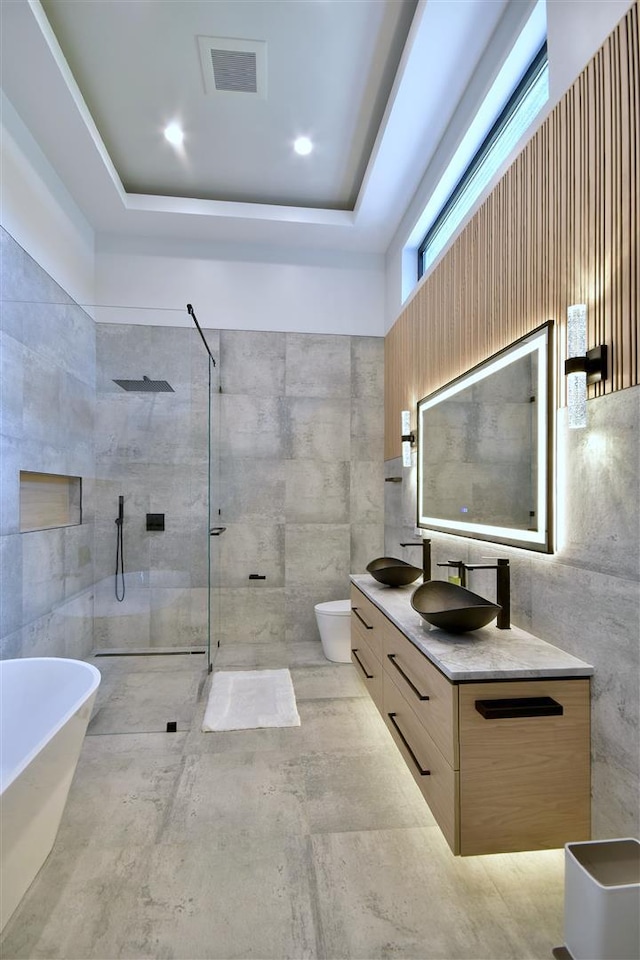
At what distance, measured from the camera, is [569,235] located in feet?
5.65

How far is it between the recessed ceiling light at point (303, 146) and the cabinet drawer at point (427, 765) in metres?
3.22

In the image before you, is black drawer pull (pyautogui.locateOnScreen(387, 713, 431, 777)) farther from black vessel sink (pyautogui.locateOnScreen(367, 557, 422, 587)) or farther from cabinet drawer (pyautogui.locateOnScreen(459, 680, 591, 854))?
black vessel sink (pyautogui.locateOnScreen(367, 557, 422, 587))

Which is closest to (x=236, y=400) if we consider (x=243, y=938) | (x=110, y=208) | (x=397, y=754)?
(x=110, y=208)

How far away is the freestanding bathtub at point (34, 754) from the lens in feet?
4.93

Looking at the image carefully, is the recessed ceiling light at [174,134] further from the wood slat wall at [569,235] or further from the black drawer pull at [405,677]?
the black drawer pull at [405,677]

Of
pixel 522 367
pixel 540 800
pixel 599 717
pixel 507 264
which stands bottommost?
pixel 540 800

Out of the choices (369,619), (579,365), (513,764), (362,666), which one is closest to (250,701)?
(362,666)

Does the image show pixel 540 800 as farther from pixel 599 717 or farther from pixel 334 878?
pixel 334 878

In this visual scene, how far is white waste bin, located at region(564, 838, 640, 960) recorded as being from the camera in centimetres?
122

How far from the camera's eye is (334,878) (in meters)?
1.75

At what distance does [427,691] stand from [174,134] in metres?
3.46

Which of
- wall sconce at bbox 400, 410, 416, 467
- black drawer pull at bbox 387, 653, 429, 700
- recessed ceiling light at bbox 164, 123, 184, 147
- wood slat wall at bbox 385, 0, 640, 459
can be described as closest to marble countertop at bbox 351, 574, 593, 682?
black drawer pull at bbox 387, 653, 429, 700

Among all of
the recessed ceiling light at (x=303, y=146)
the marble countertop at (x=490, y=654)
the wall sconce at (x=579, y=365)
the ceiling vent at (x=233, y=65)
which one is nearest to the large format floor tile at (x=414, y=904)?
the marble countertop at (x=490, y=654)

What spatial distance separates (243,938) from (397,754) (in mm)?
1219
